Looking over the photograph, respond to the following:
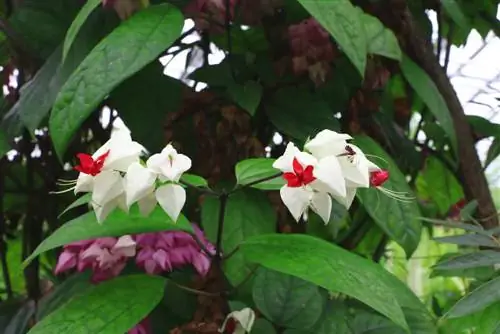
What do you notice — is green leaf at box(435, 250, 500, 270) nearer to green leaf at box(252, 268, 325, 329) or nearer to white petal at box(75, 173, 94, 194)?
green leaf at box(252, 268, 325, 329)

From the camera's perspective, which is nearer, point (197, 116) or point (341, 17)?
point (341, 17)

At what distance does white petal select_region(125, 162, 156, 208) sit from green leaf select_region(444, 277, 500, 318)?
0.25 metres

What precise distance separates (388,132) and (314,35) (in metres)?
0.23

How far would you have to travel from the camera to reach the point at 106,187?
479 mm

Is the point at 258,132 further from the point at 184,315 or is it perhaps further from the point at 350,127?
the point at 184,315

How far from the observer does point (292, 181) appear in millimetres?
460

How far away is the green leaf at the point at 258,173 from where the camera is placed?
53 centimetres

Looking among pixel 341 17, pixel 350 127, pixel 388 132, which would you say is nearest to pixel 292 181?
pixel 341 17

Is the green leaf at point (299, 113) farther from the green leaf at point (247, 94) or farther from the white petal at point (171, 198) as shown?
the white petal at point (171, 198)

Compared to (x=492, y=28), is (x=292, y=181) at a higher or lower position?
higher

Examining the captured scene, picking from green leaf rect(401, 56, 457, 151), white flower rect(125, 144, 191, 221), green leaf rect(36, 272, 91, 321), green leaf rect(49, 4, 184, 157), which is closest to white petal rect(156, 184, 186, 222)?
white flower rect(125, 144, 191, 221)

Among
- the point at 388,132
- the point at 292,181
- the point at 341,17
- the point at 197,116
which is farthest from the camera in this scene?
the point at 388,132

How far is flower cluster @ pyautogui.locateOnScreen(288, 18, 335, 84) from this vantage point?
695 mm

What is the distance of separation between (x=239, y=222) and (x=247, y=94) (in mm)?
122
